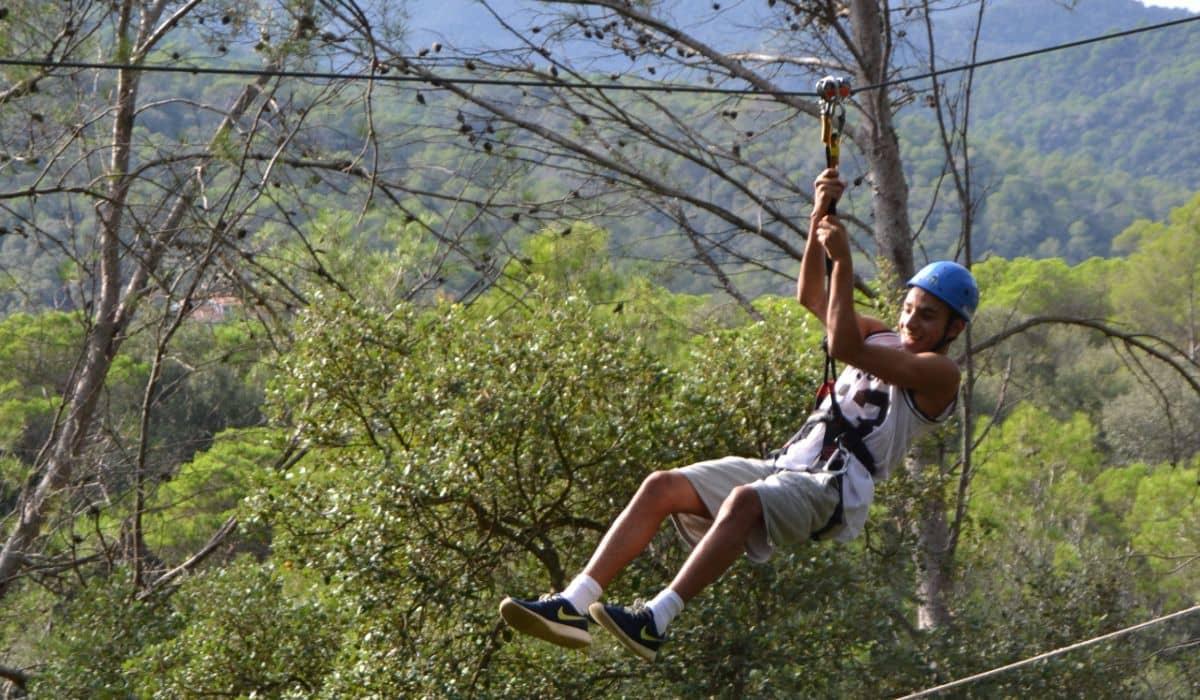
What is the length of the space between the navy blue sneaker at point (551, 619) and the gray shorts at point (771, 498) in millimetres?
506

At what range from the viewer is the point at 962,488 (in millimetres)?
7273

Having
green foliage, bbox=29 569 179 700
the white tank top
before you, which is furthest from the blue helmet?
green foliage, bbox=29 569 179 700

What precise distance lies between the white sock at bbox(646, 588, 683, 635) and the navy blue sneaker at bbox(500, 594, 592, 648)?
0.55 ft

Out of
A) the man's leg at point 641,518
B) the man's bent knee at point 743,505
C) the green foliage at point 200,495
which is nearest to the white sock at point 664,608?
the man's leg at point 641,518

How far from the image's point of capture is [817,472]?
12.5 ft

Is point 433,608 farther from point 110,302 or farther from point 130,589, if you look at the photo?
point 110,302

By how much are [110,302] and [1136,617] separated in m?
6.22

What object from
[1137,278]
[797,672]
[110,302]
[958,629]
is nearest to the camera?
[797,672]

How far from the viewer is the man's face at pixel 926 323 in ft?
12.5

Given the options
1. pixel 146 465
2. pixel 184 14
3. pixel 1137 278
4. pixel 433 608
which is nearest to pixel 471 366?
pixel 433 608

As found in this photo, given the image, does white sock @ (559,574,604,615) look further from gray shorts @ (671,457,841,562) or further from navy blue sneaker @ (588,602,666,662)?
gray shorts @ (671,457,841,562)

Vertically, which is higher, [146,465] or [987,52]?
[987,52]

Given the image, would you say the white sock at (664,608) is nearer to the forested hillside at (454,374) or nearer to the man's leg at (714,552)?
the man's leg at (714,552)

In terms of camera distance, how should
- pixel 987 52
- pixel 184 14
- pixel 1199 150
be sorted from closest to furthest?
1. pixel 184 14
2. pixel 1199 150
3. pixel 987 52
